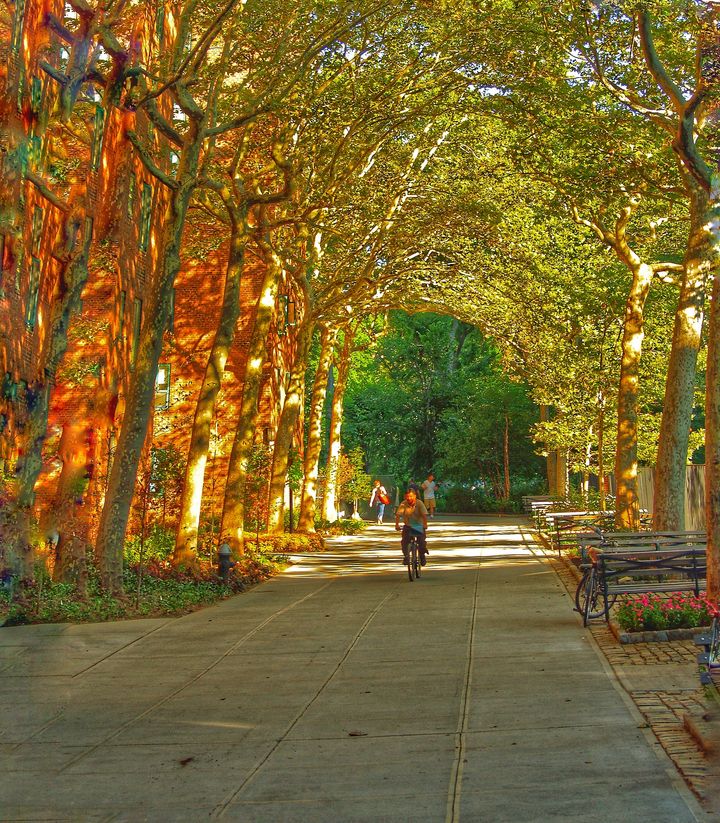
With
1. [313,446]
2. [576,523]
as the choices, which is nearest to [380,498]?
[313,446]

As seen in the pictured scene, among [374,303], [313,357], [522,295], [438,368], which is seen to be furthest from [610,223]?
[438,368]

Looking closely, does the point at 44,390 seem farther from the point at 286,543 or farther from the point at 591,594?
the point at 286,543

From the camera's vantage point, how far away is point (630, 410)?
71.9ft

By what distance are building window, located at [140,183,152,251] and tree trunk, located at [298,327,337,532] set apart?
11766 millimetres

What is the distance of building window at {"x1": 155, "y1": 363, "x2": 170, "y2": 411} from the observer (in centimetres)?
3353

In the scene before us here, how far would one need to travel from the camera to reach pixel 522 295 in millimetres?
29719

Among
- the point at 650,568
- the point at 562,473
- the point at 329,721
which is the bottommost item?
the point at 329,721

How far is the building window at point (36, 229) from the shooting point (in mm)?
17078

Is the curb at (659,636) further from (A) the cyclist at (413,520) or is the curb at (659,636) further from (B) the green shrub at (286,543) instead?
(B) the green shrub at (286,543)

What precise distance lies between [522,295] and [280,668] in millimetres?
19692

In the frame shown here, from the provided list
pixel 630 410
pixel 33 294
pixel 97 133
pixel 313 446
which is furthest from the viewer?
pixel 313 446

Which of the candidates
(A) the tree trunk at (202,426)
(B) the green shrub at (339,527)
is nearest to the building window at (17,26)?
(A) the tree trunk at (202,426)

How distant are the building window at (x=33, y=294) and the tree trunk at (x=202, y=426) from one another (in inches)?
136

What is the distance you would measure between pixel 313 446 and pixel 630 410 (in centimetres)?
1334
